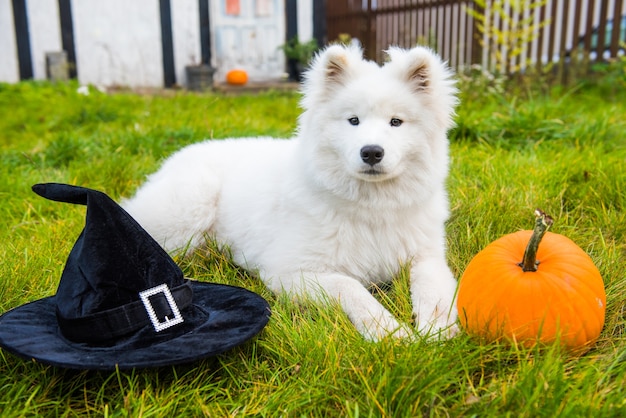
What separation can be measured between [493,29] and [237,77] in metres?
5.18

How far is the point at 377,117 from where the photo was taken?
240 centimetres

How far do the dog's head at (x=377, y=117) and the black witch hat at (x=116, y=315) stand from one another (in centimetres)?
82

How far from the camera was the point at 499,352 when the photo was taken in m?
1.73

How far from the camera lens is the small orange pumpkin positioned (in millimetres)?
10656

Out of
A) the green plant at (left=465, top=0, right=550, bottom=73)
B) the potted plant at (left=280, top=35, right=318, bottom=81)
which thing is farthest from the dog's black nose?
the potted plant at (left=280, top=35, right=318, bottom=81)

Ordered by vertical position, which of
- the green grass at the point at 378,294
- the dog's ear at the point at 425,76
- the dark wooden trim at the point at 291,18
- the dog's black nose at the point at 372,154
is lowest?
the green grass at the point at 378,294

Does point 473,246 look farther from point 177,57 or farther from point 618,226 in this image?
point 177,57

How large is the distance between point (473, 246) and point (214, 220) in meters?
1.38

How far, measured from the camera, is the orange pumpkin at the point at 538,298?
178 centimetres

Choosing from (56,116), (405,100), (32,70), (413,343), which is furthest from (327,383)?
(32,70)

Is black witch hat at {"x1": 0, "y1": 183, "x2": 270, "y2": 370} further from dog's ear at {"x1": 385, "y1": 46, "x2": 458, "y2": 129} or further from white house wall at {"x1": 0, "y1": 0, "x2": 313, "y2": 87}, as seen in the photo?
white house wall at {"x1": 0, "y1": 0, "x2": 313, "y2": 87}

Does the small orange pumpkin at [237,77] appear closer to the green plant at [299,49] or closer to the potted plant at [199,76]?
the potted plant at [199,76]

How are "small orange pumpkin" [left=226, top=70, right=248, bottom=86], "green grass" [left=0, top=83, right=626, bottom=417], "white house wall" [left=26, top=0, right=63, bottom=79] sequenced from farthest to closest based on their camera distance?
"small orange pumpkin" [left=226, top=70, right=248, bottom=86] → "white house wall" [left=26, top=0, right=63, bottom=79] → "green grass" [left=0, top=83, right=626, bottom=417]

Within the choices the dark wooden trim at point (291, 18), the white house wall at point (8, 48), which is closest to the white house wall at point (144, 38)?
the white house wall at point (8, 48)
